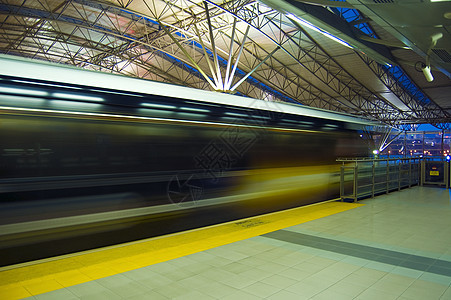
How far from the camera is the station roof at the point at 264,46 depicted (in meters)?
9.99

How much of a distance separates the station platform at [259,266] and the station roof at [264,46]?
480 cm

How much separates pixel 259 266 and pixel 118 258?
5.99ft

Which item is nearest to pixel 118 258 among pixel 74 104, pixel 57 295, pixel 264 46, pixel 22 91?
pixel 57 295

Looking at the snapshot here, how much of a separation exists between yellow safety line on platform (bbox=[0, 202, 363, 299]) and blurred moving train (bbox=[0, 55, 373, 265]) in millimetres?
263

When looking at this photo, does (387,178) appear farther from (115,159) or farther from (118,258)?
(118,258)

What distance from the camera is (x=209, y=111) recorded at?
582cm

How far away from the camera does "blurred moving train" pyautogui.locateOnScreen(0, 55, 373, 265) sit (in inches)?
147

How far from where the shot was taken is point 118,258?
4027 mm

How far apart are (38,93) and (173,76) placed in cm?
2607

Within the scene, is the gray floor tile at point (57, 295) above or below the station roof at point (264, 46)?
below

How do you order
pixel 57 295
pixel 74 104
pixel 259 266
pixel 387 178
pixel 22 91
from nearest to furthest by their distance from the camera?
pixel 57 295
pixel 22 91
pixel 259 266
pixel 74 104
pixel 387 178

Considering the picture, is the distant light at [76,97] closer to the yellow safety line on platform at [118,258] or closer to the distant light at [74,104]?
the distant light at [74,104]

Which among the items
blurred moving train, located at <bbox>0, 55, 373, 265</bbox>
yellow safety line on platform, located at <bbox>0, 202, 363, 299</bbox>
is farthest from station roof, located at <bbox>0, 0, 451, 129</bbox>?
yellow safety line on platform, located at <bbox>0, 202, 363, 299</bbox>

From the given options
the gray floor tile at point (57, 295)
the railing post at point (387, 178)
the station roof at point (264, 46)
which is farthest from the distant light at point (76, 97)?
the railing post at point (387, 178)
